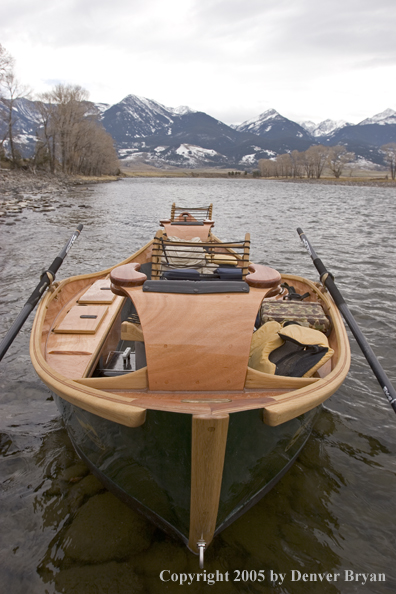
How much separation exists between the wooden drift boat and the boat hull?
0.03 ft

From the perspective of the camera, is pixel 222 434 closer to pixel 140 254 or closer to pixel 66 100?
pixel 140 254

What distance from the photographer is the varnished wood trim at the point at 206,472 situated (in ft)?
7.64

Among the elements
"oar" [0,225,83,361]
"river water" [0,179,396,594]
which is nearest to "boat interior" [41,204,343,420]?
"oar" [0,225,83,361]

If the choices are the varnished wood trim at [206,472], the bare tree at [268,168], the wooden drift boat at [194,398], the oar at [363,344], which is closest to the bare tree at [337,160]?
the bare tree at [268,168]

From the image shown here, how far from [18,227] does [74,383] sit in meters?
17.7

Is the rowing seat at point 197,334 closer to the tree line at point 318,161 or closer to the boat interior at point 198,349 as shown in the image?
Result: the boat interior at point 198,349

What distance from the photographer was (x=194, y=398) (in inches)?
124

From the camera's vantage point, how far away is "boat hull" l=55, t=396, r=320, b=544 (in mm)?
2551

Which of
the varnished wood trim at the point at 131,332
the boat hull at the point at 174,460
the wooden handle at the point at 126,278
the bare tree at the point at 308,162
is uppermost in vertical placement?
the bare tree at the point at 308,162

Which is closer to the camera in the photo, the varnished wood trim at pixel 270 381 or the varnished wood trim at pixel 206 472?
the varnished wood trim at pixel 206 472

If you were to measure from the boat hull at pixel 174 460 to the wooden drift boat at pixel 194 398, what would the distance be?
0.01 m

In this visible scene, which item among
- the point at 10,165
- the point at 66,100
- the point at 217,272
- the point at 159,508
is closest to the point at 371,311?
the point at 217,272

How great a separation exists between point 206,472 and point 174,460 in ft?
0.84

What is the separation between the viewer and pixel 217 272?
194 inches
